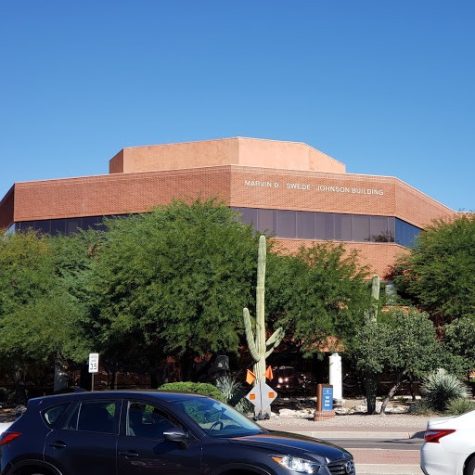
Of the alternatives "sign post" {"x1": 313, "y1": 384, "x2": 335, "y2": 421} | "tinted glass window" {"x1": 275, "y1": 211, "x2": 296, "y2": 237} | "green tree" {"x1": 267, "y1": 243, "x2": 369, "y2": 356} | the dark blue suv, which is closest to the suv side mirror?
the dark blue suv

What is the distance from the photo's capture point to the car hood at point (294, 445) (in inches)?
337

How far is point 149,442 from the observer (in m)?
9.07

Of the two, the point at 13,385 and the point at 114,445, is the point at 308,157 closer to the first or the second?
the point at 13,385

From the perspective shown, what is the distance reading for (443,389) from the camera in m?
29.0

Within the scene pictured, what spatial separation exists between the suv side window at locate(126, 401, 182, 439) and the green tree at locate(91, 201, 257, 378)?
2264 centimetres

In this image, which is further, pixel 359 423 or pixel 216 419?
pixel 359 423

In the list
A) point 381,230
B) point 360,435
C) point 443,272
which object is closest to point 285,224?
point 381,230

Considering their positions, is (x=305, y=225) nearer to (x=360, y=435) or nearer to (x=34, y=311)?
(x=34, y=311)

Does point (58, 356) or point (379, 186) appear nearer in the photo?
point (58, 356)

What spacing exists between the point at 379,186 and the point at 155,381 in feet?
62.3

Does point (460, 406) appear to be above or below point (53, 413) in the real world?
below

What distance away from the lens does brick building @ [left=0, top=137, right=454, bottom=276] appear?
48.0 metres

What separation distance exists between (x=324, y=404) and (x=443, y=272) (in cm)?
1432

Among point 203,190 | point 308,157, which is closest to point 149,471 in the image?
point 203,190
